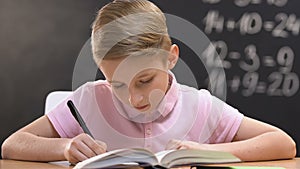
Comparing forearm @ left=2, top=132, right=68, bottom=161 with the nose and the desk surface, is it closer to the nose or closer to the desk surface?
the desk surface

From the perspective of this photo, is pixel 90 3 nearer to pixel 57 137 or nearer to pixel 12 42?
pixel 12 42

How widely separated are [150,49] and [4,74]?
4.38ft

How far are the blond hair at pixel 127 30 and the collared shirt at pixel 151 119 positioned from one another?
176 mm

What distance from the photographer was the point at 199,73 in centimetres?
250

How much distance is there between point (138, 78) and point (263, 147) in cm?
34

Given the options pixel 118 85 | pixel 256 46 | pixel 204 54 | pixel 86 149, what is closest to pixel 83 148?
pixel 86 149

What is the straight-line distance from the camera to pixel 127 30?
125 centimetres

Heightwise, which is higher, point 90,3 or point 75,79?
point 90,3

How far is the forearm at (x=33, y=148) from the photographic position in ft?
4.01

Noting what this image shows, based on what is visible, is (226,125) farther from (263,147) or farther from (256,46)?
(256,46)

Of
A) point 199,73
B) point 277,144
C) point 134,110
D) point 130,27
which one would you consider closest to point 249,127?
point 277,144

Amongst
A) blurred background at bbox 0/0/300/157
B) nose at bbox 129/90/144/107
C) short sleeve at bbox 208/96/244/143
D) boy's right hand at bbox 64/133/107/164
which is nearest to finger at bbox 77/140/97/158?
boy's right hand at bbox 64/133/107/164

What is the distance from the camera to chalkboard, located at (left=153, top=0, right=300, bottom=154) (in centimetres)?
248

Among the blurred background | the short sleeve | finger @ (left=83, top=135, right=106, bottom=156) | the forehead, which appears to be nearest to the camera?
finger @ (left=83, top=135, right=106, bottom=156)
